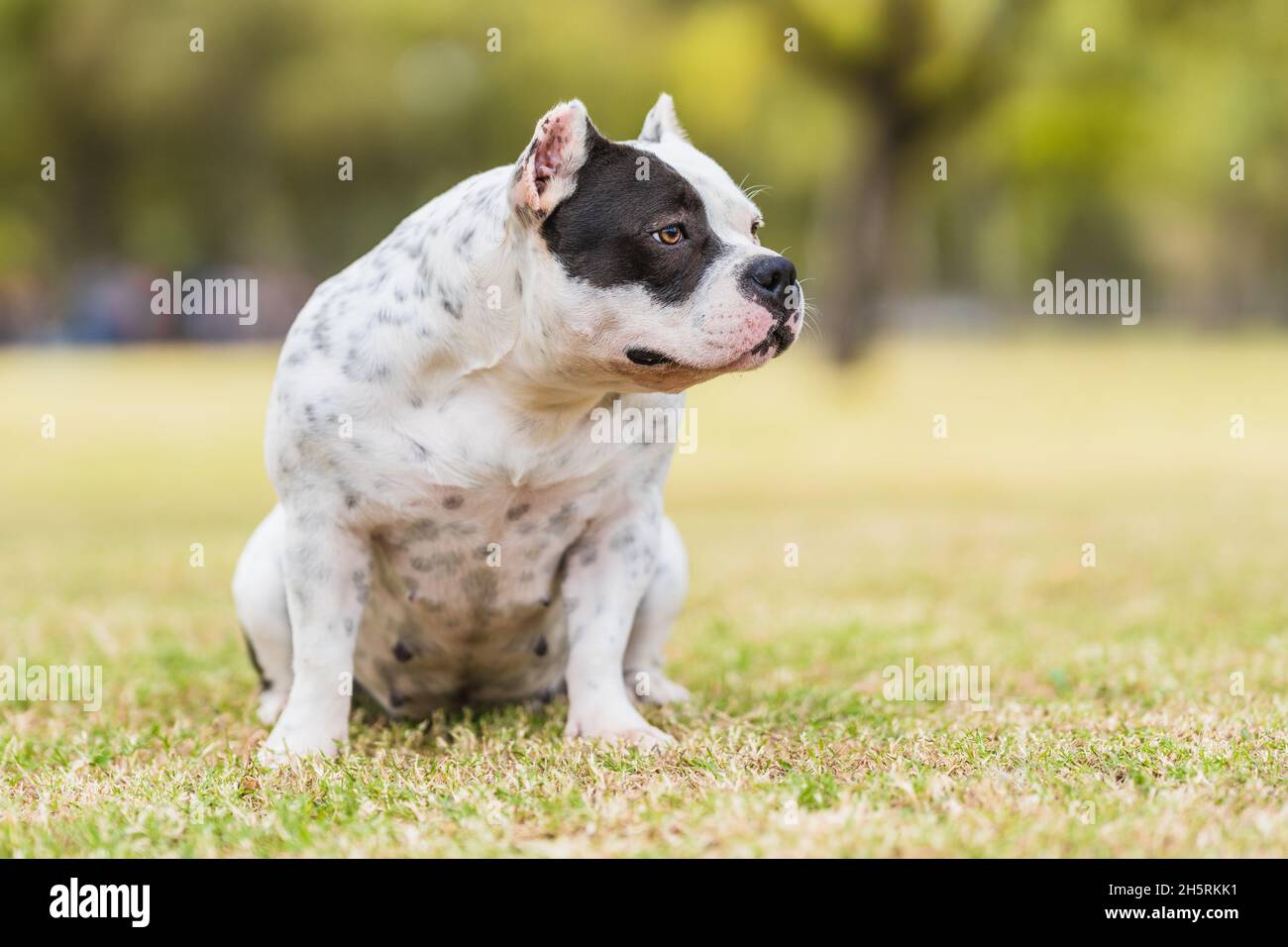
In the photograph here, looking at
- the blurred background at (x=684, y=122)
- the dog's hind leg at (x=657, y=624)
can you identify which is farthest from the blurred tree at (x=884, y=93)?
the dog's hind leg at (x=657, y=624)

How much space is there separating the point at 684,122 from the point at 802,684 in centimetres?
1559

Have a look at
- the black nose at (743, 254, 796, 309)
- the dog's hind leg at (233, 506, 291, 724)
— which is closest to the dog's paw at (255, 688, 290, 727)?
the dog's hind leg at (233, 506, 291, 724)

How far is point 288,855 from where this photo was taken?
10.4 ft

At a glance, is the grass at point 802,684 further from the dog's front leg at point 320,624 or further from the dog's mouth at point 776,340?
the dog's mouth at point 776,340

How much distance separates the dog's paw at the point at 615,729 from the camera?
4.09 meters

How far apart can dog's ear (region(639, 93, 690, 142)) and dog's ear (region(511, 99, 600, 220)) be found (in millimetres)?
657

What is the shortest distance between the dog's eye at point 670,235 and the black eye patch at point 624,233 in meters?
0.01

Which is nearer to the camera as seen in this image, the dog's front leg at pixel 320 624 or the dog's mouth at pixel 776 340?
the dog's mouth at pixel 776 340

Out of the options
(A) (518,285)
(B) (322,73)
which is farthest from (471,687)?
→ (B) (322,73)

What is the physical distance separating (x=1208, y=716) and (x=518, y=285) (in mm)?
2415

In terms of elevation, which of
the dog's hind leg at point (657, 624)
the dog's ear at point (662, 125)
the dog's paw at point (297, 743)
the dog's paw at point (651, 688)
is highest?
the dog's ear at point (662, 125)

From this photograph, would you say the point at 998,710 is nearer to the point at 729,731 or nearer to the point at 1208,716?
the point at 1208,716

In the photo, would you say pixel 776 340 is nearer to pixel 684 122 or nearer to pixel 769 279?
pixel 769 279

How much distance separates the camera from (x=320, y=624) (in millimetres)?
4156
